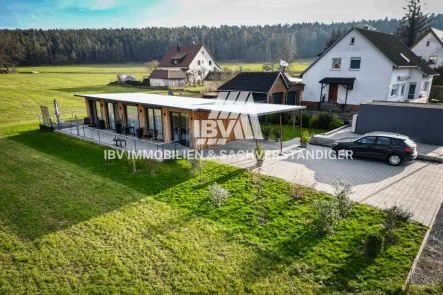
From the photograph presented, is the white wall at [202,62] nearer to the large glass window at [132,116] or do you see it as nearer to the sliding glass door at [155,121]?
the large glass window at [132,116]

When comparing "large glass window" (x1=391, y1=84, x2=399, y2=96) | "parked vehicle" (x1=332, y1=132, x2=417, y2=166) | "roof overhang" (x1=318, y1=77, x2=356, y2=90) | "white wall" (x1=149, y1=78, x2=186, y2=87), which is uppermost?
"roof overhang" (x1=318, y1=77, x2=356, y2=90)

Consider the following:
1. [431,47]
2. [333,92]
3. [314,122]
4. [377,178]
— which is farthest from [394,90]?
[431,47]

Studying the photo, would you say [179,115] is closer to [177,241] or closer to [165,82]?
[177,241]

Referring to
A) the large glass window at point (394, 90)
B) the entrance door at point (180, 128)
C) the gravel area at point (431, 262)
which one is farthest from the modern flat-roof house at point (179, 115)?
the large glass window at point (394, 90)

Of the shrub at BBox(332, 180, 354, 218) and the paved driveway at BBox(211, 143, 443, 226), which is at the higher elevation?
the shrub at BBox(332, 180, 354, 218)

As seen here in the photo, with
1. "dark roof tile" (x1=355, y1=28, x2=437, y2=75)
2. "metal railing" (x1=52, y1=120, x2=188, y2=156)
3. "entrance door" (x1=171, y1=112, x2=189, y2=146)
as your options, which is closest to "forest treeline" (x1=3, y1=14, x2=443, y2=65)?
"dark roof tile" (x1=355, y1=28, x2=437, y2=75)

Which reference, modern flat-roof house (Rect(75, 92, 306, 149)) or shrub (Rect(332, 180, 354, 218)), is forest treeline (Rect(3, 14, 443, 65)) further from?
shrub (Rect(332, 180, 354, 218))
